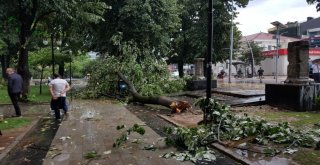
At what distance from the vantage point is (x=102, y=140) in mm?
9664

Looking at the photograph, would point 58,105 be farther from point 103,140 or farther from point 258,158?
point 258,158

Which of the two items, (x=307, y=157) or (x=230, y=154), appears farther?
(x=230, y=154)

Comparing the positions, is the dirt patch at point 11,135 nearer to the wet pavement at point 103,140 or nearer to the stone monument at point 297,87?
the wet pavement at point 103,140

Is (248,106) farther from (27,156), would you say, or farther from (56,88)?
(27,156)

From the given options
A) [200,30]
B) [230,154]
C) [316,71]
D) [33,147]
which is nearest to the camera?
[230,154]

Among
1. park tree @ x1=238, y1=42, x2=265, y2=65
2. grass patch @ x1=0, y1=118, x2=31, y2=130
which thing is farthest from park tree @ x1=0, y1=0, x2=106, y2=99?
park tree @ x1=238, y1=42, x2=265, y2=65

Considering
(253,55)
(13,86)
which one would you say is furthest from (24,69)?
(253,55)

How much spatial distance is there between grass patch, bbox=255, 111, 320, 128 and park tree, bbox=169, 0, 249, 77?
2727 cm

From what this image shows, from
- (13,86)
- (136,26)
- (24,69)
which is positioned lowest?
(13,86)

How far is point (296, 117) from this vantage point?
1256 cm

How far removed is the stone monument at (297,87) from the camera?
14312mm

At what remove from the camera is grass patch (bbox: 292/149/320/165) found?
690cm

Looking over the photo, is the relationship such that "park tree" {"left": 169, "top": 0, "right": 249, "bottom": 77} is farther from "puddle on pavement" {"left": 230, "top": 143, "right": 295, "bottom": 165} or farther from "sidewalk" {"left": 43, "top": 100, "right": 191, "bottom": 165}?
"puddle on pavement" {"left": 230, "top": 143, "right": 295, "bottom": 165}

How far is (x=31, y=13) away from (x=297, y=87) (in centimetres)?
1286
